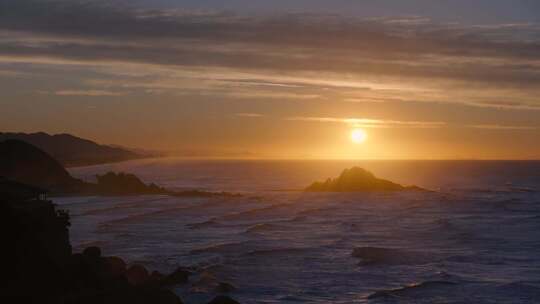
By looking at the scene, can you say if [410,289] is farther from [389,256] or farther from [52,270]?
[52,270]

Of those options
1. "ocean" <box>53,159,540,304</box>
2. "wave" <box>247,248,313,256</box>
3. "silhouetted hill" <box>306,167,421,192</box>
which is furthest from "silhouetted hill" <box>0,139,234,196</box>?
"wave" <box>247,248,313,256</box>

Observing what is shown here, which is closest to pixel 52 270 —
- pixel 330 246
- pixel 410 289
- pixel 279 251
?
pixel 410 289

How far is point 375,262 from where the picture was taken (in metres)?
42.3

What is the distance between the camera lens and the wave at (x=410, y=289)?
33.4 meters

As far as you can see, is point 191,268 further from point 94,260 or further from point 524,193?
point 524,193

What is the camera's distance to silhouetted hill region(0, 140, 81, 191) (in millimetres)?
79375

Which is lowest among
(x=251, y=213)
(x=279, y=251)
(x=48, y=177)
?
(x=279, y=251)

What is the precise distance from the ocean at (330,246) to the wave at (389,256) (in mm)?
68

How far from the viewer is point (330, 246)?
4878 cm

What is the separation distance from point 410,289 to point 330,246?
14.4 m

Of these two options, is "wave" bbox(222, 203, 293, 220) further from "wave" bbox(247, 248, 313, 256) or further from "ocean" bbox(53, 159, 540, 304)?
"wave" bbox(247, 248, 313, 256)

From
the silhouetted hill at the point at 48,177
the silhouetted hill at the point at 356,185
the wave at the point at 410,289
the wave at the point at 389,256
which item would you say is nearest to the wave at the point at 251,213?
the silhouetted hill at the point at 48,177

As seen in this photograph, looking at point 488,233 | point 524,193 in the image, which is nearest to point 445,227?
point 488,233

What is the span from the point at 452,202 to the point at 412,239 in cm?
3965
